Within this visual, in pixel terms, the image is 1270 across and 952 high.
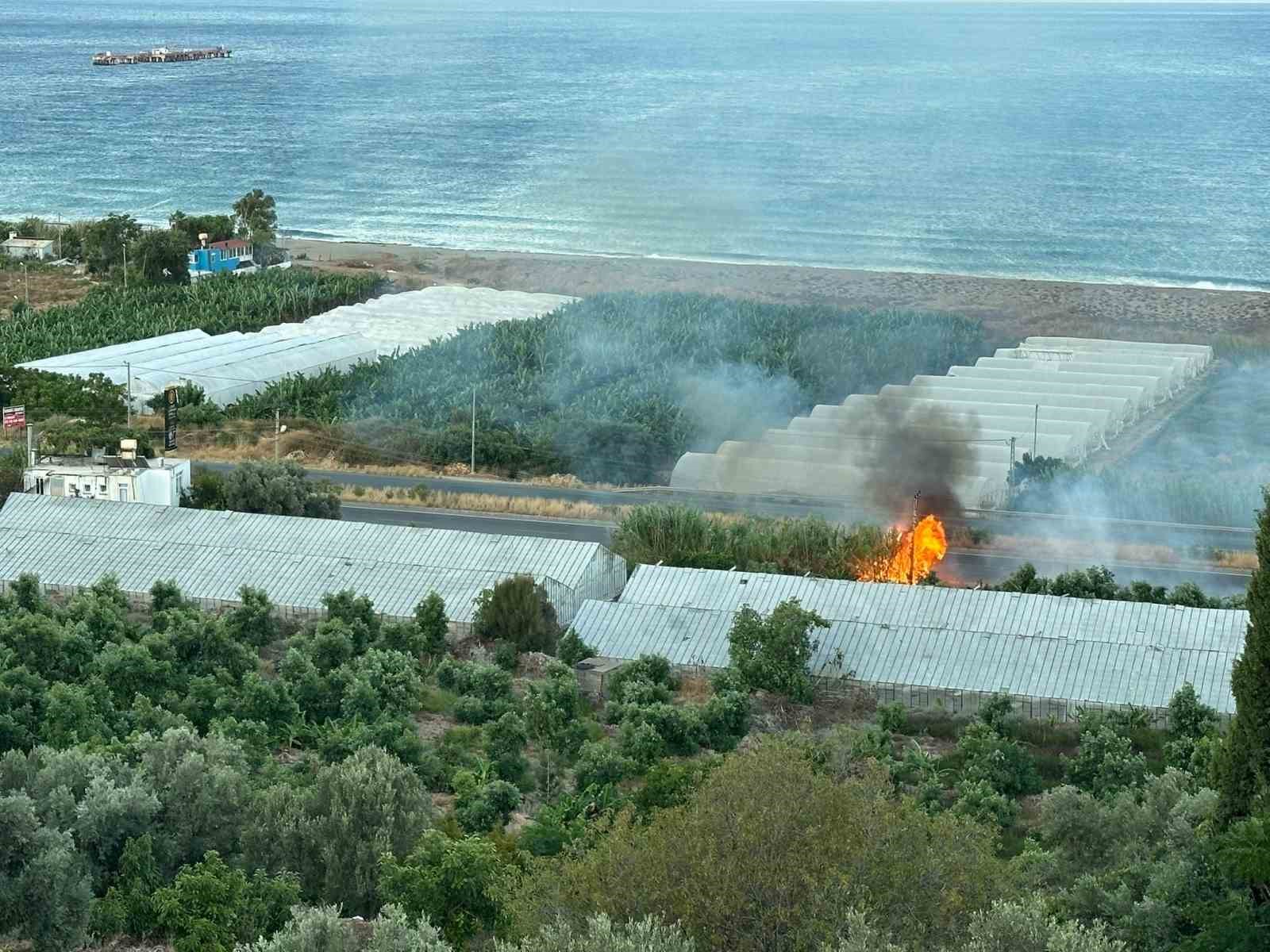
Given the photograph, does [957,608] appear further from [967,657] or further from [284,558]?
[284,558]

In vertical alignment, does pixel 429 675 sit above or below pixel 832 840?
below

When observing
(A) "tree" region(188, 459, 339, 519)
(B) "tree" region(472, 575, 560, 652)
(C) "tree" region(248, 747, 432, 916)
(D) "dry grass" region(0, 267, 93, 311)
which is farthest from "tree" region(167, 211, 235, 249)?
(C) "tree" region(248, 747, 432, 916)

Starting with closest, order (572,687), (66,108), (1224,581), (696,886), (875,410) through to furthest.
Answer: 1. (696,886)
2. (572,687)
3. (1224,581)
4. (875,410)
5. (66,108)

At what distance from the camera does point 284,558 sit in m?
34.6

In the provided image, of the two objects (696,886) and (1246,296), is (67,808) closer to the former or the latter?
(696,886)

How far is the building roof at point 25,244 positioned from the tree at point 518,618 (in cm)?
5494

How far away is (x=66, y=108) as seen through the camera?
156500 mm

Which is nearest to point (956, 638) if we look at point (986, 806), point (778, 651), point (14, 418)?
point (778, 651)

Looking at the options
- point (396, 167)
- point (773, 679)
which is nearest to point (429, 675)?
point (773, 679)

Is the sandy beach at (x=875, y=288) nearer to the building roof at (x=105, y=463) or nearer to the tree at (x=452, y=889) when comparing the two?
the building roof at (x=105, y=463)

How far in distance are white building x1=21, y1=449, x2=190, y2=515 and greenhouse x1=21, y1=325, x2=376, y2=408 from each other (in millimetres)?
12354

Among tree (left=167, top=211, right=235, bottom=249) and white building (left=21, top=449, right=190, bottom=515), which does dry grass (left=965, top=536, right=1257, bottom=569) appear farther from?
tree (left=167, top=211, right=235, bottom=249)

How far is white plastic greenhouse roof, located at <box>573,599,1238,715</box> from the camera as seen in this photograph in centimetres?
2909

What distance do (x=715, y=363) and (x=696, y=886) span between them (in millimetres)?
41047
